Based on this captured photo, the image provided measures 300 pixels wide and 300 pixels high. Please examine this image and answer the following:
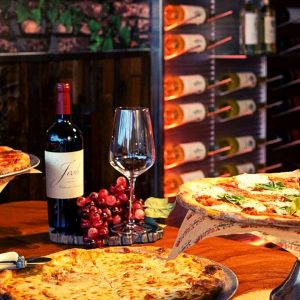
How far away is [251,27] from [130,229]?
2805 mm

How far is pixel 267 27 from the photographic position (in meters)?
4.61

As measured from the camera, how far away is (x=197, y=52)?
14.8 feet

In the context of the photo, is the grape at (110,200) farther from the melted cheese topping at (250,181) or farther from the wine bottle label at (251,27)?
the wine bottle label at (251,27)

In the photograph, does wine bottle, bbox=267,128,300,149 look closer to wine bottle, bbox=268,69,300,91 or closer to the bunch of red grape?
wine bottle, bbox=268,69,300,91

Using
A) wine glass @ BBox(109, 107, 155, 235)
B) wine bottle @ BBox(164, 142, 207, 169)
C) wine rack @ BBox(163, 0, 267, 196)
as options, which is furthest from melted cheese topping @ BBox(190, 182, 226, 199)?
wine bottle @ BBox(164, 142, 207, 169)

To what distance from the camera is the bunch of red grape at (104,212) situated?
191cm

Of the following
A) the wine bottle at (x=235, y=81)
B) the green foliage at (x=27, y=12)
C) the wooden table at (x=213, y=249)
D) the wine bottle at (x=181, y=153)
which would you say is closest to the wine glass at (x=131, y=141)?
the wooden table at (x=213, y=249)

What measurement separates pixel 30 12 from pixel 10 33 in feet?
0.55

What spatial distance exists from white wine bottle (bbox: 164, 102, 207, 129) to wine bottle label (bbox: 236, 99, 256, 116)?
0.38 m

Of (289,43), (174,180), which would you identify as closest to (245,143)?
(174,180)

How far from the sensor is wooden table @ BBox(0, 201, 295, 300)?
5.45 ft

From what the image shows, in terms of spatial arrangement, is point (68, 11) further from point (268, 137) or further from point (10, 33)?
point (268, 137)

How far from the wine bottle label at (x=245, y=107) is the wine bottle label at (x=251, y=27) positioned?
40 cm

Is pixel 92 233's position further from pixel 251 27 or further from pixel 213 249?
pixel 251 27
